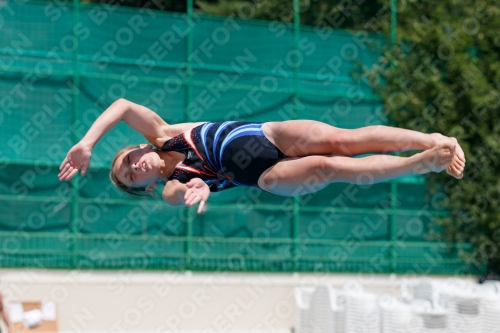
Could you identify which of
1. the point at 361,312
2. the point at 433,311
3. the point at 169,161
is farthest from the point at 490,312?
the point at 169,161

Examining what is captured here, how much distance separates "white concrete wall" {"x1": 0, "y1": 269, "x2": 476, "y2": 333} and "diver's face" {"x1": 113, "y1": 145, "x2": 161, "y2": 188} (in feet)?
16.6

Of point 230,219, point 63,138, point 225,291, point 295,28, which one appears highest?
point 295,28

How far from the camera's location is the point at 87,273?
34.2 ft

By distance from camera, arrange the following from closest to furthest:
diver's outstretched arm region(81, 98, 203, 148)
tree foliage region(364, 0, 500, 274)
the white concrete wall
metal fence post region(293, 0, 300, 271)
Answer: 1. diver's outstretched arm region(81, 98, 203, 148)
2. the white concrete wall
3. metal fence post region(293, 0, 300, 271)
4. tree foliage region(364, 0, 500, 274)

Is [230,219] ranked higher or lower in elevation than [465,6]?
lower

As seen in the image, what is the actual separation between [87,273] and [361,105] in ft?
14.6

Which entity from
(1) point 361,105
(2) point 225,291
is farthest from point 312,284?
(1) point 361,105

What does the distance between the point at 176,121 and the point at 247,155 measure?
572cm

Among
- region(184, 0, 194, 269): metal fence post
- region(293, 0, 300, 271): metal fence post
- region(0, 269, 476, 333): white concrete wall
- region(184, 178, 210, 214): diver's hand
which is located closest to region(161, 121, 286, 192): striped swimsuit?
region(184, 178, 210, 214): diver's hand

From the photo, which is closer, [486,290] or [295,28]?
[486,290]

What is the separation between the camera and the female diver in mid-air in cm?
502

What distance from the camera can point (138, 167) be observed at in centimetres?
525

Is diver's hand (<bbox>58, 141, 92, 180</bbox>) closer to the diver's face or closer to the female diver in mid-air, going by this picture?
the female diver in mid-air

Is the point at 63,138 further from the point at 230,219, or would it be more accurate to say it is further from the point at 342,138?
the point at 342,138
